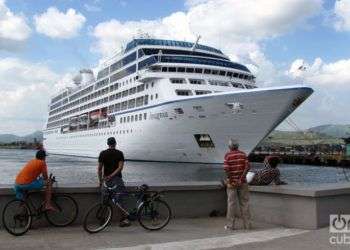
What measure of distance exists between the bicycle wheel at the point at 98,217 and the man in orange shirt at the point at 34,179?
68 centimetres

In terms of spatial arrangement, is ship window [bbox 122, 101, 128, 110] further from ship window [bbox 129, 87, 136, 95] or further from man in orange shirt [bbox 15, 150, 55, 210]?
man in orange shirt [bbox 15, 150, 55, 210]

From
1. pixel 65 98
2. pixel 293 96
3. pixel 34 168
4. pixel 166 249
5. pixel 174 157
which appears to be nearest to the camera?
pixel 166 249

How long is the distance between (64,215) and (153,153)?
4053 centimetres

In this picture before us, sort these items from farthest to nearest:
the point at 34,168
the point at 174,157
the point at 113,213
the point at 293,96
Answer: the point at 174,157 → the point at 293,96 → the point at 113,213 → the point at 34,168

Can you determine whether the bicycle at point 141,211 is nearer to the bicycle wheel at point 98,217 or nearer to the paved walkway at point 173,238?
the bicycle wheel at point 98,217

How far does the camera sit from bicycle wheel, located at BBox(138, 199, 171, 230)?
8.40 meters

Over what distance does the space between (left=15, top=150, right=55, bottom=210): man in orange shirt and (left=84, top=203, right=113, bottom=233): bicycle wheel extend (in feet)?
2.24

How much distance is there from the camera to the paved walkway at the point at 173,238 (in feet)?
22.8

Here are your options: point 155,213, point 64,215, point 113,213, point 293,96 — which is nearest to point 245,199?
point 155,213

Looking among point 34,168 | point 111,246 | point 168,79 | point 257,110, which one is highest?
point 168,79

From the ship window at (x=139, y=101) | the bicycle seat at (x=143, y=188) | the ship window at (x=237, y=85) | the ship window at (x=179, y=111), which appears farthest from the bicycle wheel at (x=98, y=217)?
the ship window at (x=139, y=101)

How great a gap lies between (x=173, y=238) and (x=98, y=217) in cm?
136

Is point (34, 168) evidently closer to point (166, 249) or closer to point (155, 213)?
point (155, 213)

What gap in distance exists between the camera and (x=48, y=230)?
27.2 ft
